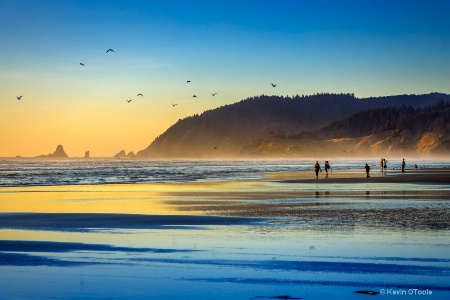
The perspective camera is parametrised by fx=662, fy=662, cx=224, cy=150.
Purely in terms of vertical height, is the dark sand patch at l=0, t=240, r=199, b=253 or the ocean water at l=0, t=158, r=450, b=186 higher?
the ocean water at l=0, t=158, r=450, b=186

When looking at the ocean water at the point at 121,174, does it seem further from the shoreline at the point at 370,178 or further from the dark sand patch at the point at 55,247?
the dark sand patch at the point at 55,247

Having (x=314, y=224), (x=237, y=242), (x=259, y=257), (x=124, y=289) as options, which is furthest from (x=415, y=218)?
(x=124, y=289)

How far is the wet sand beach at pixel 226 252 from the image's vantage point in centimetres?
1177

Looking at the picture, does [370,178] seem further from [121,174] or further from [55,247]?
[55,247]

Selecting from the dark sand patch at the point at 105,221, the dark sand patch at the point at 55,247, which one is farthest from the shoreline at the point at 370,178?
the dark sand patch at the point at 55,247

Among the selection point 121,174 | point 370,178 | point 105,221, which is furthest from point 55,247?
point 121,174

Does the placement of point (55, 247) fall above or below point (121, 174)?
below

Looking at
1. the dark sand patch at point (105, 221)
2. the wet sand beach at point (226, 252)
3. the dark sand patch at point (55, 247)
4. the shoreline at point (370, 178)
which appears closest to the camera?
the wet sand beach at point (226, 252)

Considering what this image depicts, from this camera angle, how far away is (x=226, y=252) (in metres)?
15.7

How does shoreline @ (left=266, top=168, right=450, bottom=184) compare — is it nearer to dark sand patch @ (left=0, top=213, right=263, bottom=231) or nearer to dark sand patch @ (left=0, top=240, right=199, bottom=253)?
dark sand patch @ (left=0, top=213, right=263, bottom=231)

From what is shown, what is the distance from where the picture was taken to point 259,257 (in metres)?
14.9

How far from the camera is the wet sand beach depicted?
11766 millimetres

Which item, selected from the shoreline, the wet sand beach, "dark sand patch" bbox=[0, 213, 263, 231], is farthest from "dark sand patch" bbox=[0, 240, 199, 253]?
the shoreline

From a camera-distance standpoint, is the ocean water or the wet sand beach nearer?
the wet sand beach
